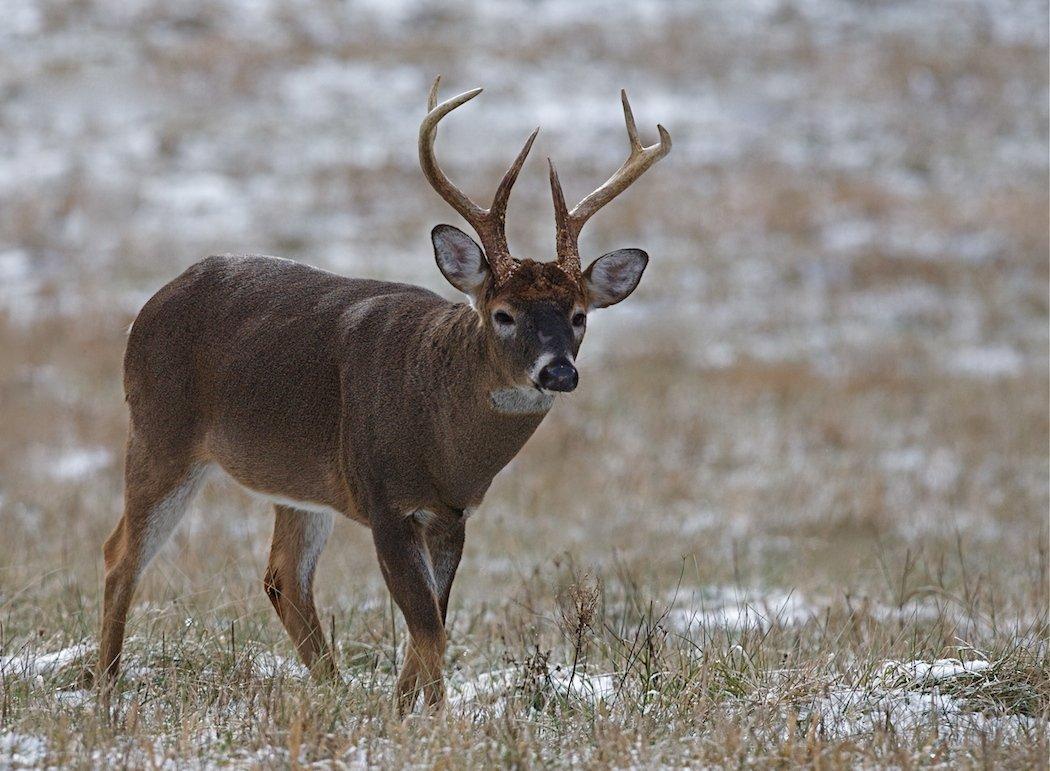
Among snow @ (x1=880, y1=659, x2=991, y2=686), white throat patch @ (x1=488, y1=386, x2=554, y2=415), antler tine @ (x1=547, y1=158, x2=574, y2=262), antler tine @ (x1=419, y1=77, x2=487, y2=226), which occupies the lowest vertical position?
snow @ (x1=880, y1=659, x2=991, y2=686)

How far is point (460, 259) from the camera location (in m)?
4.88

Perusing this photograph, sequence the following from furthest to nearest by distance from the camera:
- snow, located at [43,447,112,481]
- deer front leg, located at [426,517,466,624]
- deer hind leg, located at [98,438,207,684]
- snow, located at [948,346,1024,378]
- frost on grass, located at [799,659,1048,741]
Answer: snow, located at [948,346,1024,378]
snow, located at [43,447,112,481]
deer hind leg, located at [98,438,207,684]
deer front leg, located at [426,517,466,624]
frost on grass, located at [799,659,1048,741]

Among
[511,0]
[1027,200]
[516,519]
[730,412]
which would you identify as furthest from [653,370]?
[511,0]

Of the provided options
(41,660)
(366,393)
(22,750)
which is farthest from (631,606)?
(22,750)

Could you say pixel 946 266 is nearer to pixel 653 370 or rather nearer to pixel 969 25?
pixel 653 370

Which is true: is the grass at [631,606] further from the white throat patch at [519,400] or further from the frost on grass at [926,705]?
the white throat patch at [519,400]

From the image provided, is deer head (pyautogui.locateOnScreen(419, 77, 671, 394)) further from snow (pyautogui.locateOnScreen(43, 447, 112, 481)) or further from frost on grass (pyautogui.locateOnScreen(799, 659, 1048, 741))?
snow (pyautogui.locateOnScreen(43, 447, 112, 481))

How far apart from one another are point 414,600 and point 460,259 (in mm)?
1163

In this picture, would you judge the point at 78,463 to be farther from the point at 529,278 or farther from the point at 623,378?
the point at 529,278

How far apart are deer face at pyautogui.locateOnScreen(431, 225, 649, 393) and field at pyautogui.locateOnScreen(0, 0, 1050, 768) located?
83 cm

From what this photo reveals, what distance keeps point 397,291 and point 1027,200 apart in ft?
58.2

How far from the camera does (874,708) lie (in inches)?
173

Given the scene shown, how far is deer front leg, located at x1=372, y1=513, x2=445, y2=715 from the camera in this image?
4.64 m

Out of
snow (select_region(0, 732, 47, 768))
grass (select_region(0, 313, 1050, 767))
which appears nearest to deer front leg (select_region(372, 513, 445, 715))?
grass (select_region(0, 313, 1050, 767))
